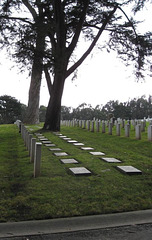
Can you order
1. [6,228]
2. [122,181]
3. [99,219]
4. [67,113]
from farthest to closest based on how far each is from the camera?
[67,113], [122,181], [99,219], [6,228]

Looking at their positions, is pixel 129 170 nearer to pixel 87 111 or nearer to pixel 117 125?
pixel 117 125

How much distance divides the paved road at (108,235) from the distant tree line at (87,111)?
36903 millimetres

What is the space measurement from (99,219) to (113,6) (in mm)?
14222

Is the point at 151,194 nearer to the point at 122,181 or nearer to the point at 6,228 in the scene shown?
the point at 122,181

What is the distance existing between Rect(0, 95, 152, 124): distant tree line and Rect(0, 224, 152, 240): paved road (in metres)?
36.9

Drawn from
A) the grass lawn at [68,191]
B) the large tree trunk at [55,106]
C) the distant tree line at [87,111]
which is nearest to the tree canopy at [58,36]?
the large tree trunk at [55,106]

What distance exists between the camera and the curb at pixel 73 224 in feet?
9.43

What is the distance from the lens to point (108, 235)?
2.81 meters

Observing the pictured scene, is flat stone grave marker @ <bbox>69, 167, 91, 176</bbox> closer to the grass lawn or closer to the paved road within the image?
the grass lawn

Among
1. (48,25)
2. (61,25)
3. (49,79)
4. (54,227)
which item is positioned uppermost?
(61,25)

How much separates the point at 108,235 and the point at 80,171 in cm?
234

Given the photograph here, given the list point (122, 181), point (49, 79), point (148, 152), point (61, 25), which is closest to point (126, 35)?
point (61, 25)

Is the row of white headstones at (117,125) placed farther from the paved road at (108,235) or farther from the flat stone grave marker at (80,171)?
the paved road at (108,235)

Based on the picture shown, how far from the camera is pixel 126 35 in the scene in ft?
55.8
